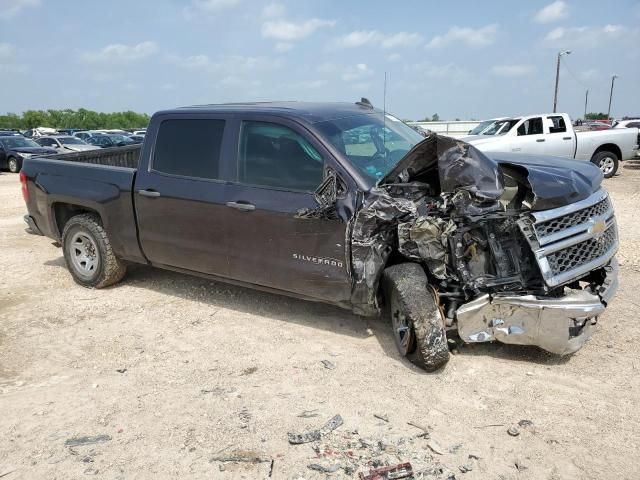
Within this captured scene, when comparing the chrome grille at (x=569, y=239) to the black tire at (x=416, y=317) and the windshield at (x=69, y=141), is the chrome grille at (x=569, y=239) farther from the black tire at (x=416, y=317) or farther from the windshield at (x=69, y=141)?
the windshield at (x=69, y=141)

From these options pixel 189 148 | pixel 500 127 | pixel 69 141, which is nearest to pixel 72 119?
pixel 69 141

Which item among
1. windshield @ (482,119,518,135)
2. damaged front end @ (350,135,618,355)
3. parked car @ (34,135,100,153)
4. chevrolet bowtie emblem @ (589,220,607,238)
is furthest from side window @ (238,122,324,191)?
parked car @ (34,135,100,153)

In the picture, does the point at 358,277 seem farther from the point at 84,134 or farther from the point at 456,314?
the point at 84,134

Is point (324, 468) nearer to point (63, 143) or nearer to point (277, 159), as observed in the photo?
point (277, 159)

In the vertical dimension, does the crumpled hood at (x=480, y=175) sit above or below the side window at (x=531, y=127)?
below

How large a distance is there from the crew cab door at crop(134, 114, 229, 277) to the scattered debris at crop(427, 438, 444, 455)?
2.49m

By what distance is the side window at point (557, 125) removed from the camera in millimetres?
14359

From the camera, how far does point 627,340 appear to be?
4.37 metres

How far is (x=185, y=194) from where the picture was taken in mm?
5043

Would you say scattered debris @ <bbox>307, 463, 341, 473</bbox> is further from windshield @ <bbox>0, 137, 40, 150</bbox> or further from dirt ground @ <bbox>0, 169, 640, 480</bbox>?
windshield @ <bbox>0, 137, 40, 150</bbox>

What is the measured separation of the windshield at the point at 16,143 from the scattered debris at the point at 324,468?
904 inches

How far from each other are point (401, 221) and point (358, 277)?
0.55 m

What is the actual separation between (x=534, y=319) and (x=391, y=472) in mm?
1564

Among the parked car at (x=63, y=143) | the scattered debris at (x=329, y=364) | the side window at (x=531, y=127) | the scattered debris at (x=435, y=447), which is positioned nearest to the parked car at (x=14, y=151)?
the parked car at (x=63, y=143)
